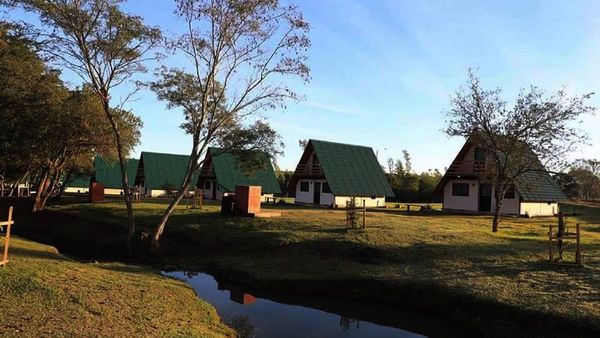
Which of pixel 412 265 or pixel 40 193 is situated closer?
pixel 412 265

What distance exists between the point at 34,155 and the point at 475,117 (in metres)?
23.4

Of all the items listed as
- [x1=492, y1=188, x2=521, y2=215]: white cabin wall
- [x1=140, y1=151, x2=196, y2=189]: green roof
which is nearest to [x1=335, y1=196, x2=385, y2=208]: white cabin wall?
[x1=492, y1=188, x2=521, y2=215]: white cabin wall

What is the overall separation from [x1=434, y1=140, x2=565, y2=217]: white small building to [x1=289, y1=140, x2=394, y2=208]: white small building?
479 centimetres

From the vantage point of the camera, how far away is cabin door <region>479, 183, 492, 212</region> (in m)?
37.3

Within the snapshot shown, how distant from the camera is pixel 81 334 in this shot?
296 inches

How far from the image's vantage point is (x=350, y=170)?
40.5 metres

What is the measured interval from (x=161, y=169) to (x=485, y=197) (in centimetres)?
3379

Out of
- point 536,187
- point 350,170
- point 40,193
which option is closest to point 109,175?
point 40,193

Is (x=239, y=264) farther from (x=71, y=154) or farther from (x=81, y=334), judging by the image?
(x=71, y=154)

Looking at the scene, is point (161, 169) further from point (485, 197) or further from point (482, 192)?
point (485, 197)

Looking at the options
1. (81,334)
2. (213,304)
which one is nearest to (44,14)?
(213,304)

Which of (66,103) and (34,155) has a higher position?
(66,103)

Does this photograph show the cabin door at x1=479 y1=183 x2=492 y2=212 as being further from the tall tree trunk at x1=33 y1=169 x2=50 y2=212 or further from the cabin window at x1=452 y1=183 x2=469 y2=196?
the tall tree trunk at x1=33 y1=169 x2=50 y2=212

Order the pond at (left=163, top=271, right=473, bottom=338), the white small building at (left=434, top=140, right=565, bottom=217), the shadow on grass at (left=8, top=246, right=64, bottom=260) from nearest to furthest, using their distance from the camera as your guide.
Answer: the pond at (left=163, top=271, right=473, bottom=338) < the shadow on grass at (left=8, top=246, right=64, bottom=260) < the white small building at (left=434, top=140, right=565, bottom=217)
